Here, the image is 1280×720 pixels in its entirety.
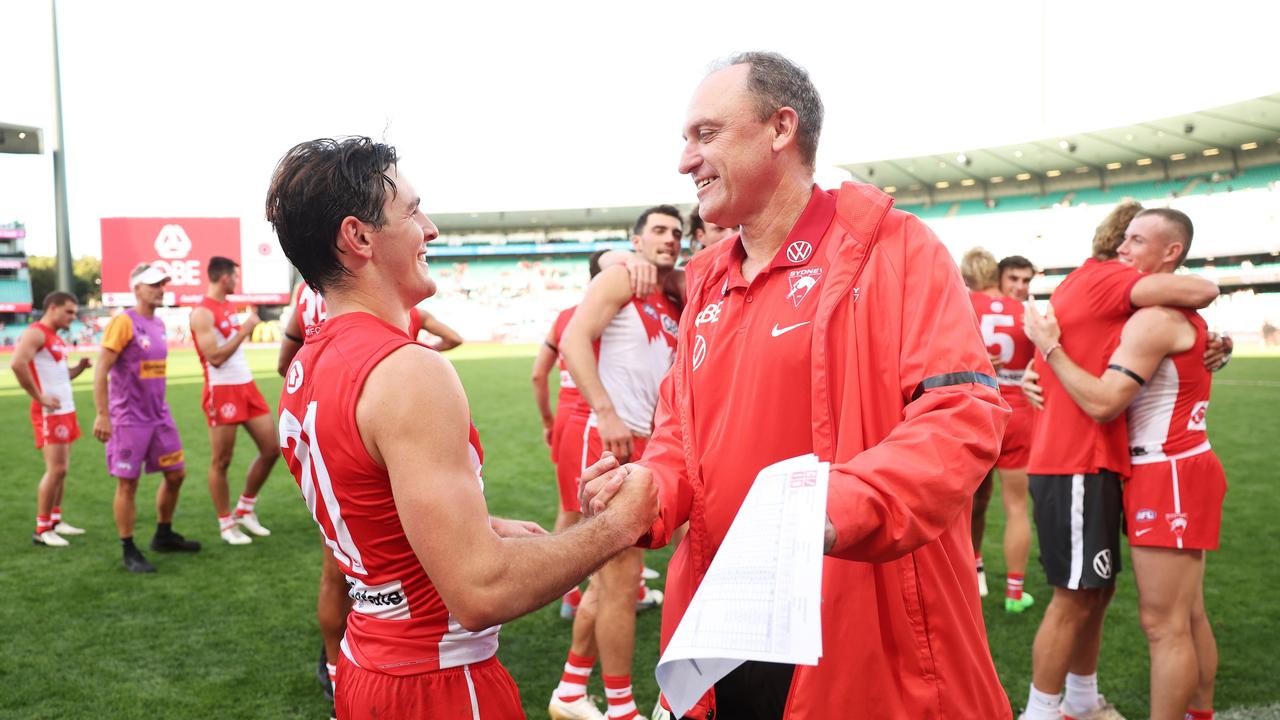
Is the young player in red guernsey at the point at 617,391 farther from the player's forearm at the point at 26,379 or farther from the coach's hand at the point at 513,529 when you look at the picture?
the player's forearm at the point at 26,379

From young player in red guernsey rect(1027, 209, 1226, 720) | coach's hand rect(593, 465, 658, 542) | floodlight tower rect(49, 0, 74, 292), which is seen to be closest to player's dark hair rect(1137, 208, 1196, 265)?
young player in red guernsey rect(1027, 209, 1226, 720)

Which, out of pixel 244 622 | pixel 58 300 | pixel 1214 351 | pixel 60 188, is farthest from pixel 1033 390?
Result: pixel 60 188

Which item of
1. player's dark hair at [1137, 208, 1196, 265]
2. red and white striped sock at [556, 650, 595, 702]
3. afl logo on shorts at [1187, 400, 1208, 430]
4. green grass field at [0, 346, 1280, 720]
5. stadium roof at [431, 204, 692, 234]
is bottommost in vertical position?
green grass field at [0, 346, 1280, 720]

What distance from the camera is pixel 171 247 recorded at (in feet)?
178

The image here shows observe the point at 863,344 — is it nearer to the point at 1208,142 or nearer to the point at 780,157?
the point at 780,157

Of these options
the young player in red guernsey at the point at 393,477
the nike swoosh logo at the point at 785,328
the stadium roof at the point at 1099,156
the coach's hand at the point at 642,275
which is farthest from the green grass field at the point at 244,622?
the stadium roof at the point at 1099,156

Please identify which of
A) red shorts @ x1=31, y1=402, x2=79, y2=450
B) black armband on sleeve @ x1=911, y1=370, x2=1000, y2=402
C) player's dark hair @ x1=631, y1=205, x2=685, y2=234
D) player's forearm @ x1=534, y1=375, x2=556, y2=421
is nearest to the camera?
black armband on sleeve @ x1=911, y1=370, x2=1000, y2=402

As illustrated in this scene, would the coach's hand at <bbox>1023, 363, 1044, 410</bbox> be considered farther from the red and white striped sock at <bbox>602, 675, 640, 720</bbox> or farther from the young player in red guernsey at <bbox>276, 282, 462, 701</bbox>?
the young player in red guernsey at <bbox>276, 282, 462, 701</bbox>

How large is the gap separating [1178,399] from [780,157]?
8.23ft

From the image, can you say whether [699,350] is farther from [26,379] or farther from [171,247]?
[171,247]

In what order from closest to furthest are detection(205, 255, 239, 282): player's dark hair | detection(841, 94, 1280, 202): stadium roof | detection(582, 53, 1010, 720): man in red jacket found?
detection(582, 53, 1010, 720): man in red jacket, detection(205, 255, 239, 282): player's dark hair, detection(841, 94, 1280, 202): stadium roof

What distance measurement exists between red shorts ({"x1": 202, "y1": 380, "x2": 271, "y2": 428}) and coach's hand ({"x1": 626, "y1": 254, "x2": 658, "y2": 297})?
15.9ft

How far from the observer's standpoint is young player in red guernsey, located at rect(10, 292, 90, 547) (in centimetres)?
777

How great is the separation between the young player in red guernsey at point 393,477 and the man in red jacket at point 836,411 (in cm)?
26
